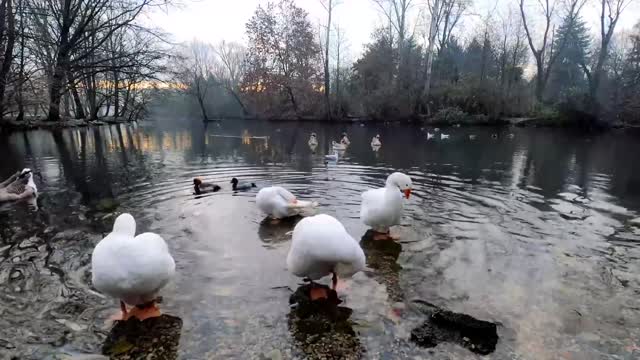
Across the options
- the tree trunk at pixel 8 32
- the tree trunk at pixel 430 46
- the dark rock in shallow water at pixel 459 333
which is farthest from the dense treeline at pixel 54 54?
the tree trunk at pixel 430 46

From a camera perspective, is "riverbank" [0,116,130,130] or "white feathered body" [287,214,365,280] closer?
"white feathered body" [287,214,365,280]

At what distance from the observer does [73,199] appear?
29.1 ft

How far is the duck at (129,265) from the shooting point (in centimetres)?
360

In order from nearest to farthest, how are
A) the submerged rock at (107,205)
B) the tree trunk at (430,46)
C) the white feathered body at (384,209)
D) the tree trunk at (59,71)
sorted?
the white feathered body at (384,209), the submerged rock at (107,205), the tree trunk at (59,71), the tree trunk at (430,46)

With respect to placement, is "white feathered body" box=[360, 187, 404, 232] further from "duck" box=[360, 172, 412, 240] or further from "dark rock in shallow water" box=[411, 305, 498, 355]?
"dark rock in shallow water" box=[411, 305, 498, 355]

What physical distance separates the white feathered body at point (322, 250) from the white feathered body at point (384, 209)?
1775 millimetres

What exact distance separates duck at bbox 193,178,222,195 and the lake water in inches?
9.3

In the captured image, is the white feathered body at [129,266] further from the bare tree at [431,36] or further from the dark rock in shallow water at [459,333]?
the bare tree at [431,36]

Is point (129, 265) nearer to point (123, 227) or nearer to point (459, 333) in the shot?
point (123, 227)

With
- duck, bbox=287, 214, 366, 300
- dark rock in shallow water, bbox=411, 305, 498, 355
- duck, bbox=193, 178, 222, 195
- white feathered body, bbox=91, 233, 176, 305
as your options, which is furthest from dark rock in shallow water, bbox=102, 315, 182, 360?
duck, bbox=193, 178, 222, 195

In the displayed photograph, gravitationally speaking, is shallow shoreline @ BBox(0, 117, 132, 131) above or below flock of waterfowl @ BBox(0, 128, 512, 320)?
above

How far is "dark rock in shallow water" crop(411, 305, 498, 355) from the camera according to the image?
3.56 m

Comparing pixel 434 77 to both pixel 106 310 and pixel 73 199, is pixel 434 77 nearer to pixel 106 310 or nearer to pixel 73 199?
pixel 73 199

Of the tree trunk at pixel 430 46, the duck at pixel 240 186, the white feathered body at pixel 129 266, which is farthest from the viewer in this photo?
the tree trunk at pixel 430 46
